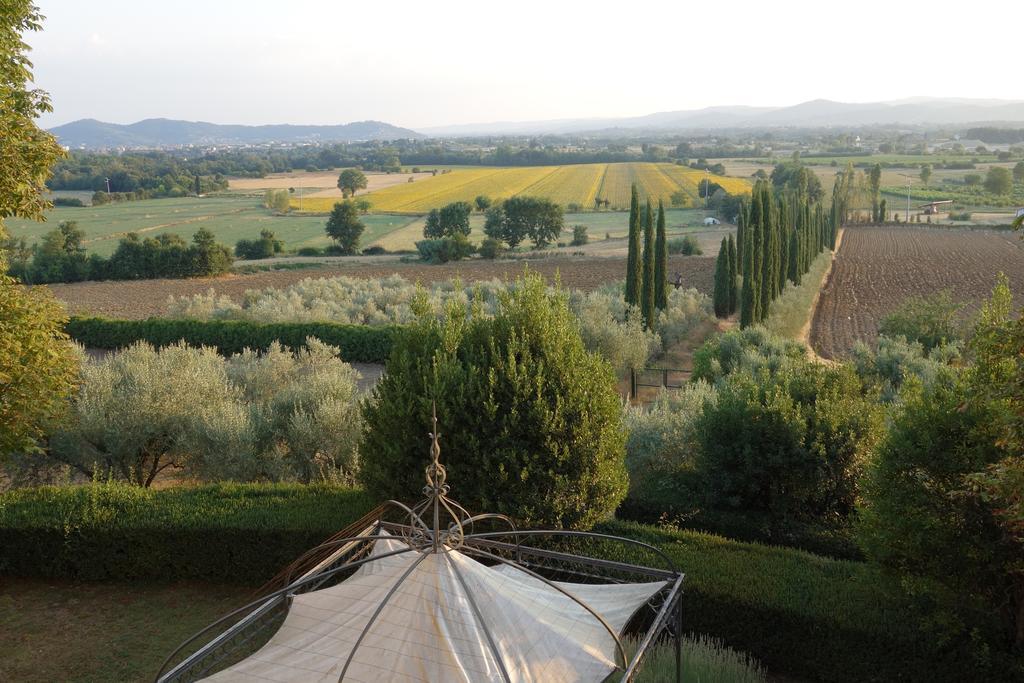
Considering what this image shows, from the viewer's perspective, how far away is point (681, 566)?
870cm

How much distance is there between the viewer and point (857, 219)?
84438mm

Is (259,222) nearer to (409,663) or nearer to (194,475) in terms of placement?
(194,475)

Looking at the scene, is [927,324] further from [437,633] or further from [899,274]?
[437,633]

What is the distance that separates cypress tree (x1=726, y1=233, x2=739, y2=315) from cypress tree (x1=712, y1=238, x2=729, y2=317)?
0.15 meters

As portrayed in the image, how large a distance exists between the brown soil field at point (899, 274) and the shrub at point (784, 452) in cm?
1892

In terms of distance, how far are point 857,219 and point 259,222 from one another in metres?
59.9

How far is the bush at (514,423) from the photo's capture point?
927cm

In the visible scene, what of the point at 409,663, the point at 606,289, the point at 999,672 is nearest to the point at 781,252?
the point at 606,289

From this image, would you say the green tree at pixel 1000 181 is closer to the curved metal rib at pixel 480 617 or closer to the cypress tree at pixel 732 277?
the cypress tree at pixel 732 277

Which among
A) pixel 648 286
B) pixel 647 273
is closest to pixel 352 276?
pixel 647 273

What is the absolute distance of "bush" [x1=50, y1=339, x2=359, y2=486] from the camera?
1315 cm

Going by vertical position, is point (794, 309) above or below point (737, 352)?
below

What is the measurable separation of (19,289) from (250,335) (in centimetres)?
1491

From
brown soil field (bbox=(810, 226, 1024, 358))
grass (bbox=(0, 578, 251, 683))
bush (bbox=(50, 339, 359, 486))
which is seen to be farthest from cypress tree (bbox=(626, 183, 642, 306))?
grass (bbox=(0, 578, 251, 683))
